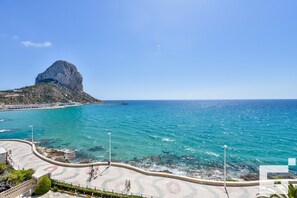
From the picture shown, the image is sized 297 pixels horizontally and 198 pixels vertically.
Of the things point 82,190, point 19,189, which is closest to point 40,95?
point 19,189

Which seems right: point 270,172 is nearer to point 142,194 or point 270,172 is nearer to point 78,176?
point 142,194

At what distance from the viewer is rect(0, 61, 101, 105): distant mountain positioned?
415ft

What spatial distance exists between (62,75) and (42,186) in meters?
174

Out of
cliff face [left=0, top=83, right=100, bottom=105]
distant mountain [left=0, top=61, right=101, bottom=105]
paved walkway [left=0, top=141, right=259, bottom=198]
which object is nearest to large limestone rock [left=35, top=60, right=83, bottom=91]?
distant mountain [left=0, top=61, right=101, bottom=105]

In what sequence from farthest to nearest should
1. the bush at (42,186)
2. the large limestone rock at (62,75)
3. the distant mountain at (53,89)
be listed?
the large limestone rock at (62,75)
the distant mountain at (53,89)
the bush at (42,186)

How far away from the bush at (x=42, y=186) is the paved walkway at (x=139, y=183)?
207 cm

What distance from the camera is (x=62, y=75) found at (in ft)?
559

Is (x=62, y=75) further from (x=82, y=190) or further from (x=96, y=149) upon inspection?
(x=82, y=190)

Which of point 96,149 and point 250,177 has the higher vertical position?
point 96,149

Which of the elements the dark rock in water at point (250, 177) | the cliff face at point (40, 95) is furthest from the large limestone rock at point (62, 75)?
the dark rock in water at point (250, 177)

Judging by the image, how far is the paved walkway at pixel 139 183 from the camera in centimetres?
1467

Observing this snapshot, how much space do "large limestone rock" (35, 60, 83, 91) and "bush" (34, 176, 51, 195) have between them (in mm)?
173657

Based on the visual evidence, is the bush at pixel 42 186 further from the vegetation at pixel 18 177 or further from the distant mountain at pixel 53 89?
the distant mountain at pixel 53 89

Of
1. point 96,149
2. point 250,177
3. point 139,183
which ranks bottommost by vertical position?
point 250,177
